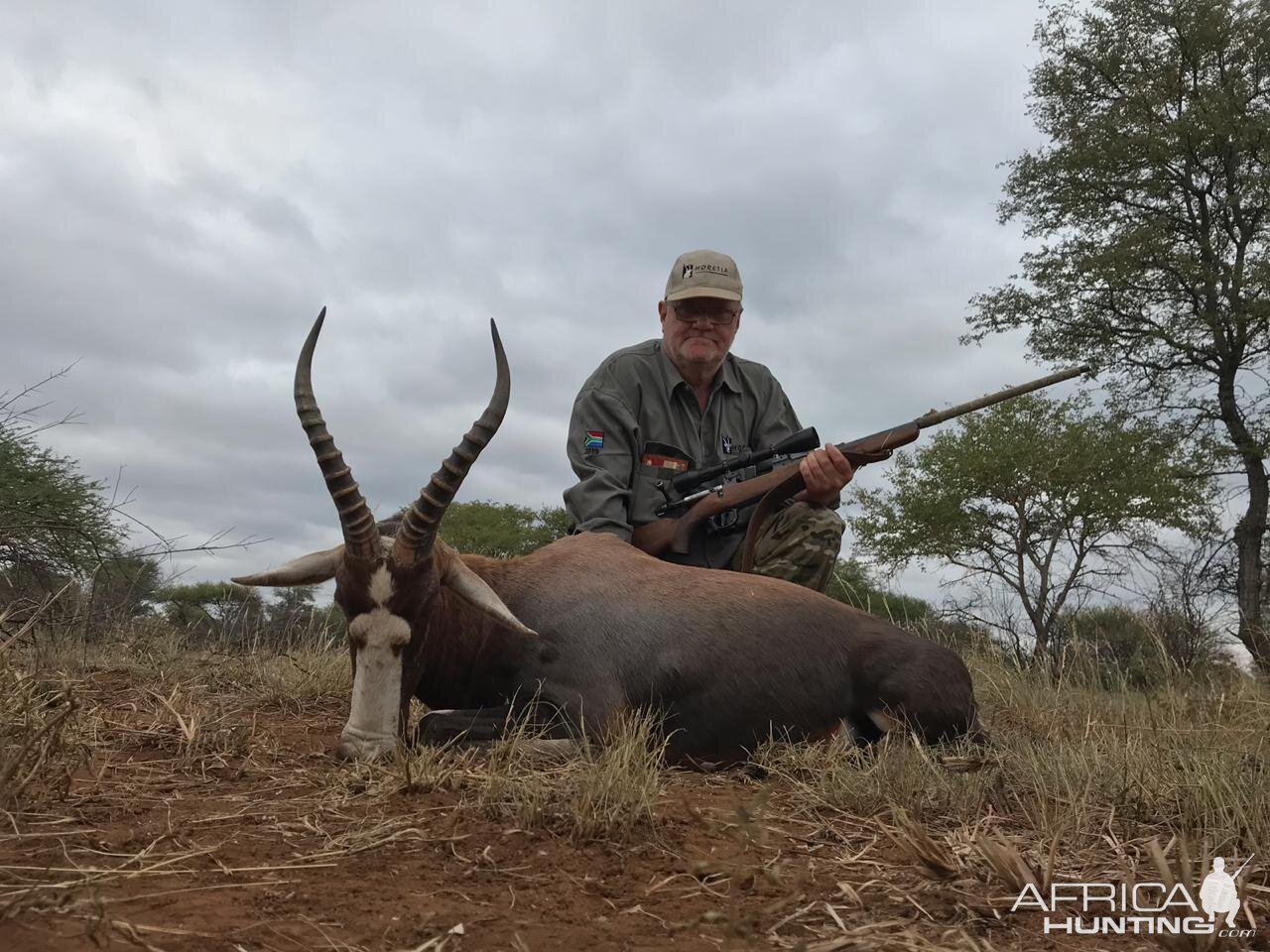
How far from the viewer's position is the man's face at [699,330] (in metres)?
5.63

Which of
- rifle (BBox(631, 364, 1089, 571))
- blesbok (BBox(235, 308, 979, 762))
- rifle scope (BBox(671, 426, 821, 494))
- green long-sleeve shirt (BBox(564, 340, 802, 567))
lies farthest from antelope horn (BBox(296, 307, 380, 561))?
rifle scope (BBox(671, 426, 821, 494))

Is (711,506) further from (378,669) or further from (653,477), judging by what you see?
(378,669)

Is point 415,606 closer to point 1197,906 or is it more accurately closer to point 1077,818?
point 1077,818

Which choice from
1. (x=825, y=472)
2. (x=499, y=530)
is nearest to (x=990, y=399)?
(x=825, y=472)

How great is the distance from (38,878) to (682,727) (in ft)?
7.49

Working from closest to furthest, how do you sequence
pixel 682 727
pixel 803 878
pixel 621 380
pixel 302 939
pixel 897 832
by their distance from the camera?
pixel 302 939 → pixel 803 878 → pixel 897 832 → pixel 682 727 → pixel 621 380

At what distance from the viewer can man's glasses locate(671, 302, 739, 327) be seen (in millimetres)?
5703

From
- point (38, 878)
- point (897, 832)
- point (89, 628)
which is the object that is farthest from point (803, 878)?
point (89, 628)

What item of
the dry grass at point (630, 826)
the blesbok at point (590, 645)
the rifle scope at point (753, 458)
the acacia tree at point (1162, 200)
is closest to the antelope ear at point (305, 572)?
the blesbok at point (590, 645)

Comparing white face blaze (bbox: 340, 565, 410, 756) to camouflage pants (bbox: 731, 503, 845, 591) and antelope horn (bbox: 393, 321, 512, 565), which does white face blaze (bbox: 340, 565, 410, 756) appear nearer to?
antelope horn (bbox: 393, 321, 512, 565)

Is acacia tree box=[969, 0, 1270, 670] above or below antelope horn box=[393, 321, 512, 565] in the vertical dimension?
above

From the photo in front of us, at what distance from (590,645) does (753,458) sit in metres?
1.84

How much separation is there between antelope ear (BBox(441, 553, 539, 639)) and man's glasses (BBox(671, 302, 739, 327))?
2406 mm

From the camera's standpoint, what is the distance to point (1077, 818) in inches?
102
